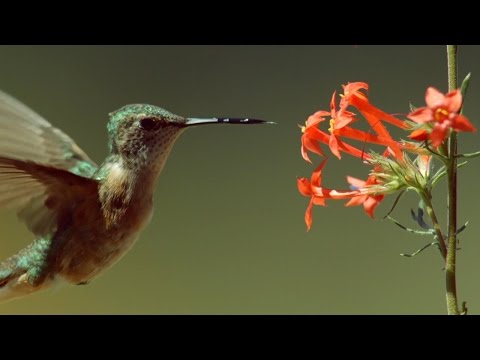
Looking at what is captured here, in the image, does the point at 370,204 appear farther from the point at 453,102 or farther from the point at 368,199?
the point at 453,102

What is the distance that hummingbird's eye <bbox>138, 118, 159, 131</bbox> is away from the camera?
4.00 ft

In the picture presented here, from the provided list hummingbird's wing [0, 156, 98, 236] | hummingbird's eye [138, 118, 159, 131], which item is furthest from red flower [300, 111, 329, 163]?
hummingbird's wing [0, 156, 98, 236]

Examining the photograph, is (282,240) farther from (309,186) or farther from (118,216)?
(309,186)

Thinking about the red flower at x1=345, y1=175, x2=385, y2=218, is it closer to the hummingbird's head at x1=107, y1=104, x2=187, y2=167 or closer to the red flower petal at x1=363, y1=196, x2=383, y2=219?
the red flower petal at x1=363, y1=196, x2=383, y2=219

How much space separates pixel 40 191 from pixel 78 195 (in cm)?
7

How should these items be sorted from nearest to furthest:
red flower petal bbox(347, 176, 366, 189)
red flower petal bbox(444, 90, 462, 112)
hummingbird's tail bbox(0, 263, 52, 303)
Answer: red flower petal bbox(444, 90, 462, 112) < red flower petal bbox(347, 176, 366, 189) < hummingbird's tail bbox(0, 263, 52, 303)

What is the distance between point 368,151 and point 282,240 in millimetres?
2045

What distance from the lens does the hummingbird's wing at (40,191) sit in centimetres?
119

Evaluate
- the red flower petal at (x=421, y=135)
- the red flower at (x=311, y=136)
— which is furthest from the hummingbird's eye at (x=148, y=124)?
the red flower petal at (x=421, y=135)

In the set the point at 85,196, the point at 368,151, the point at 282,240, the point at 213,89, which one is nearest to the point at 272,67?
the point at 213,89

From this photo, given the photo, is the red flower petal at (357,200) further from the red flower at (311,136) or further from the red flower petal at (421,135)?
the red flower petal at (421,135)

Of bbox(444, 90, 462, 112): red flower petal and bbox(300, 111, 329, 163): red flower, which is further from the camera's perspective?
bbox(300, 111, 329, 163): red flower

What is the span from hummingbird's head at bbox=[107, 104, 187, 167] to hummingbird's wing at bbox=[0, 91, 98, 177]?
12 cm

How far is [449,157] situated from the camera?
82 cm
